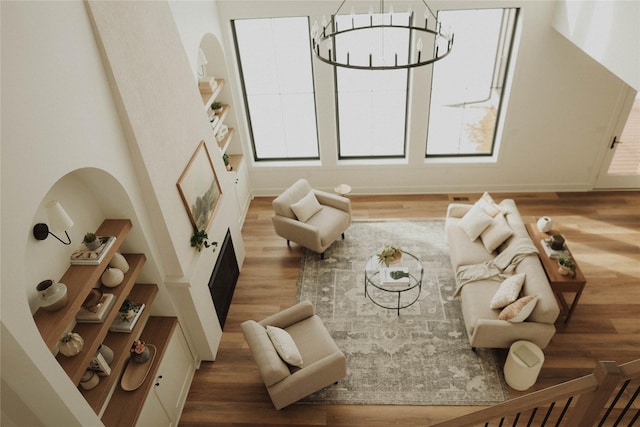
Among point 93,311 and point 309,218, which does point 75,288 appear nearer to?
point 93,311

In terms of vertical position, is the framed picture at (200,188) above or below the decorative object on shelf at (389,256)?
above

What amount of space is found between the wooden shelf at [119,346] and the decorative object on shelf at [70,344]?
34cm

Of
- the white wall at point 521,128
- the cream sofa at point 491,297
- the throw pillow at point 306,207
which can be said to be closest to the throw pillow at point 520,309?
the cream sofa at point 491,297

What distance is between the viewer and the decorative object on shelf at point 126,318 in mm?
3986

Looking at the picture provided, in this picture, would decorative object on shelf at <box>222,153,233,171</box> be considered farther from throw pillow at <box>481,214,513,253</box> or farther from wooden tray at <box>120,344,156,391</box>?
throw pillow at <box>481,214,513,253</box>

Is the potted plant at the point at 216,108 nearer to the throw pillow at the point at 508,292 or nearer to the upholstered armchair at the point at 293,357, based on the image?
the upholstered armchair at the point at 293,357

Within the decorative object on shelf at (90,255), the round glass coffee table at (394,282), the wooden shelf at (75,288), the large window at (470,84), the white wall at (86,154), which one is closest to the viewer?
the white wall at (86,154)

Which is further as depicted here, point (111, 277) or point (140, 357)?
point (140, 357)

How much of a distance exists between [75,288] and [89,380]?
833 mm

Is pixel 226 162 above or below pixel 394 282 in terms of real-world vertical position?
above

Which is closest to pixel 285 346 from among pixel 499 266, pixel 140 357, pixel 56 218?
pixel 140 357

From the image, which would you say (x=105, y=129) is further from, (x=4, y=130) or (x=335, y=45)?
(x=335, y=45)

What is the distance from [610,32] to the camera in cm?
421

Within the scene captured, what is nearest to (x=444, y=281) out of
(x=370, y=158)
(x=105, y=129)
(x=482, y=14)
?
(x=370, y=158)
